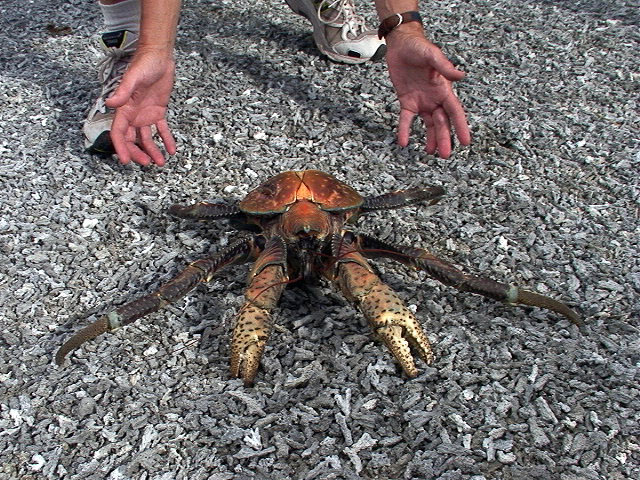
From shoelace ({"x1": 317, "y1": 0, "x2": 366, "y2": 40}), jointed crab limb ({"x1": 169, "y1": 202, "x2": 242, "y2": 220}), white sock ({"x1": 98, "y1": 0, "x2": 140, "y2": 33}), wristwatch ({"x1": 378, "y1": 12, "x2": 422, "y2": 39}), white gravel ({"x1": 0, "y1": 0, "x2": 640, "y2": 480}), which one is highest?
wristwatch ({"x1": 378, "y1": 12, "x2": 422, "y2": 39})

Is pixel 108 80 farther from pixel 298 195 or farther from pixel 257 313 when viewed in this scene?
pixel 257 313

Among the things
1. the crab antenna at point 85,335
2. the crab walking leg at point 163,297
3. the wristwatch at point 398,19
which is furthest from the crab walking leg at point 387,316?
the wristwatch at point 398,19

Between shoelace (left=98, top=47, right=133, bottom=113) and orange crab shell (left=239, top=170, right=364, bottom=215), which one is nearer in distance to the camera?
orange crab shell (left=239, top=170, right=364, bottom=215)

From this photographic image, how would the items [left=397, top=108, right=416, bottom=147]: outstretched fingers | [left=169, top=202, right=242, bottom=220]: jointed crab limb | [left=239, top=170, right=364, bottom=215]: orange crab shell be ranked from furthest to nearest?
[left=397, top=108, right=416, bottom=147]: outstretched fingers, [left=169, top=202, right=242, bottom=220]: jointed crab limb, [left=239, top=170, right=364, bottom=215]: orange crab shell

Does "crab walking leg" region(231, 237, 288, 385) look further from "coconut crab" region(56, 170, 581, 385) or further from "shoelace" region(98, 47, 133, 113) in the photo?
"shoelace" region(98, 47, 133, 113)

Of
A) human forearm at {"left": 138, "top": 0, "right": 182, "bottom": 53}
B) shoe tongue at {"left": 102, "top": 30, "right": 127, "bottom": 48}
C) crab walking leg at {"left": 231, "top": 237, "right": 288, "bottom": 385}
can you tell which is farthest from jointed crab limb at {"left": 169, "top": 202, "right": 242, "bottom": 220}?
shoe tongue at {"left": 102, "top": 30, "right": 127, "bottom": 48}

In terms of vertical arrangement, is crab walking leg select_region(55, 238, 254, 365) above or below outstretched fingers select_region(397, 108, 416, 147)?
below

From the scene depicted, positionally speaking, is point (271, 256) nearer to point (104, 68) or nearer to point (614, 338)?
point (614, 338)
